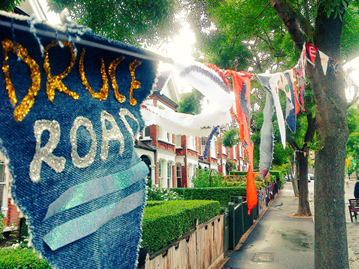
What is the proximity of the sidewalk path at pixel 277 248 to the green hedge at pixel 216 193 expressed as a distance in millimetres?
2315

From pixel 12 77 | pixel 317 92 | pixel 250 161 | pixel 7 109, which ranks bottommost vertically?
pixel 250 161

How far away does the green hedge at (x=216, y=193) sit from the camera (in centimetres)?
1348

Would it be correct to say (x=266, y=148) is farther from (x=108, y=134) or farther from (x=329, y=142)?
(x=108, y=134)

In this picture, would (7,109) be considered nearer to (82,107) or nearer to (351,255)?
(82,107)

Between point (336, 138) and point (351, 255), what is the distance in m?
4.28

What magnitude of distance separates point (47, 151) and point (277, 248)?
7607 millimetres

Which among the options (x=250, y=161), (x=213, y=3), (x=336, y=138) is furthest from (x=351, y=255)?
(x=213, y=3)

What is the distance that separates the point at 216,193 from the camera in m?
14.0

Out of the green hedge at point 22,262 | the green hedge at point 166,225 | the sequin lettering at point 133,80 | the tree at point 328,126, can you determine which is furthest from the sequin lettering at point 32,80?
the tree at point 328,126

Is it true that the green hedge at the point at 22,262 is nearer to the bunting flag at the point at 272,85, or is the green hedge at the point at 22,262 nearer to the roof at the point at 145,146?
the bunting flag at the point at 272,85

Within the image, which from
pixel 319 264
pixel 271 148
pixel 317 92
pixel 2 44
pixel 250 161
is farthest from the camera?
pixel 317 92

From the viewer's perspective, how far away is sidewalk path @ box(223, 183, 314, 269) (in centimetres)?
620

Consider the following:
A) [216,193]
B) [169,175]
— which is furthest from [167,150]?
[216,193]

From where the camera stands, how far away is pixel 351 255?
6.84 metres
